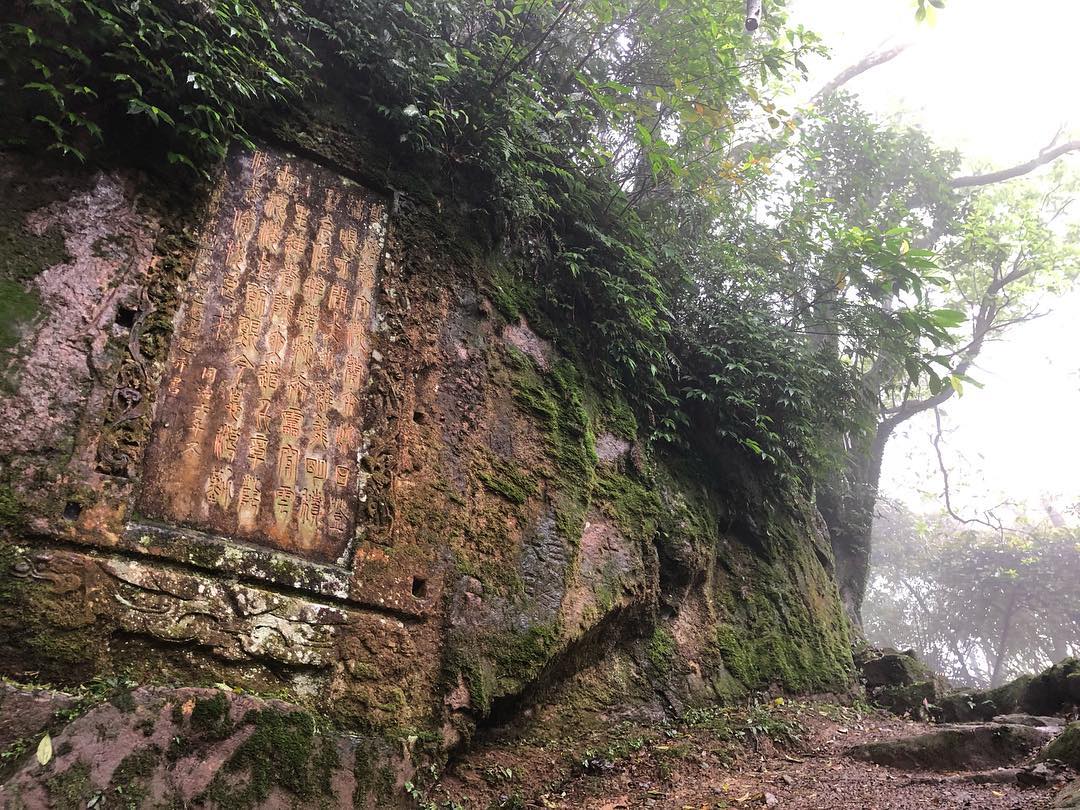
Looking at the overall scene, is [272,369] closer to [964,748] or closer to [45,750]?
[45,750]

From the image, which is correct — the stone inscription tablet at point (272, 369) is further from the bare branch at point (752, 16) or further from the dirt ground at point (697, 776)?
the bare branch at point (752, 16)

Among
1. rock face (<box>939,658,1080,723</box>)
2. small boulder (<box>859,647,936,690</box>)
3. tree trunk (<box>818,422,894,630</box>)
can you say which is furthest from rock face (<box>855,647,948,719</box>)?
tree trunk (<box>818,422,894,630</box>)

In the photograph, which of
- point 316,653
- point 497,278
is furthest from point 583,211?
point 316,653

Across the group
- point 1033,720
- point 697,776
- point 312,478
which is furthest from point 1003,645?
point 312,478

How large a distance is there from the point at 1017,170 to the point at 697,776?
14689mm

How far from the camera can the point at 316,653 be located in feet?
13.9

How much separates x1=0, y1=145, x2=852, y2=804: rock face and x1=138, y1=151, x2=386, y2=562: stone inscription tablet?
0.05ft

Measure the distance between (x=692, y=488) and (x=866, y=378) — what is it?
18.3 ft

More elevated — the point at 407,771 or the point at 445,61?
the point at 445,61

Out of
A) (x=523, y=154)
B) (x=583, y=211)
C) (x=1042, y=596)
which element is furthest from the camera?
(x=1042, y=596)

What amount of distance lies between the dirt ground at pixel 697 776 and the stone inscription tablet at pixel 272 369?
6.07ft

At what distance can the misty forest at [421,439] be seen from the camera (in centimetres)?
379

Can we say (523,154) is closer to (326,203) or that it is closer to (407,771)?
(326,203)

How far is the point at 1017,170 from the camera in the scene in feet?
48.3
